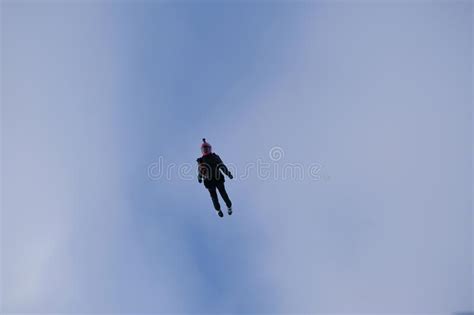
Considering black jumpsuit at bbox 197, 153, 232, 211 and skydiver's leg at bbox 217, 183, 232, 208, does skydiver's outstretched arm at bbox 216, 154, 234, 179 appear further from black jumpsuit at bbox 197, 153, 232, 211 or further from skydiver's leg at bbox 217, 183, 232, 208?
skydiver's leg at bbox 217, 183, 232, 208

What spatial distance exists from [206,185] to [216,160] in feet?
5.29

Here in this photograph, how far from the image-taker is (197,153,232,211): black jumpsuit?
26938mm

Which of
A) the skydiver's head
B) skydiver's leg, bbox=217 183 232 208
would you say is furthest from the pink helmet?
skydiver's leg, bbox=217 183 232 208

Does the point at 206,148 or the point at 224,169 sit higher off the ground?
the point at 206,148

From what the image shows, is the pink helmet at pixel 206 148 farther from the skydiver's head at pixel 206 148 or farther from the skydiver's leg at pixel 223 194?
the skydiver's leg at pixel 223 194

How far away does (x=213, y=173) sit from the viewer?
27.2m

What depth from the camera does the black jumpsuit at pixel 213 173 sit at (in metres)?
26.9

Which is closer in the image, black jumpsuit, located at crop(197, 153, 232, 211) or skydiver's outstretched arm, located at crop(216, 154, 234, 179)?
black jumpsuit, located at crop(197, 153, 232, 211)

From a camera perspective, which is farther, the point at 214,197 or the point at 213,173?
the point at 214,197

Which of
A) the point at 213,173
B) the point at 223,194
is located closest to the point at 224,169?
the point at 213,173

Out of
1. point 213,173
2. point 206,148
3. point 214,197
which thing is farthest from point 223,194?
point 206,148

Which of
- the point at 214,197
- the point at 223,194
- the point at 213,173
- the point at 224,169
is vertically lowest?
the point at 214,197

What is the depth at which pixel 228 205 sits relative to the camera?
2828cm

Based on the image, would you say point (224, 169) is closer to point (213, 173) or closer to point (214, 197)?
point (213, 173)
